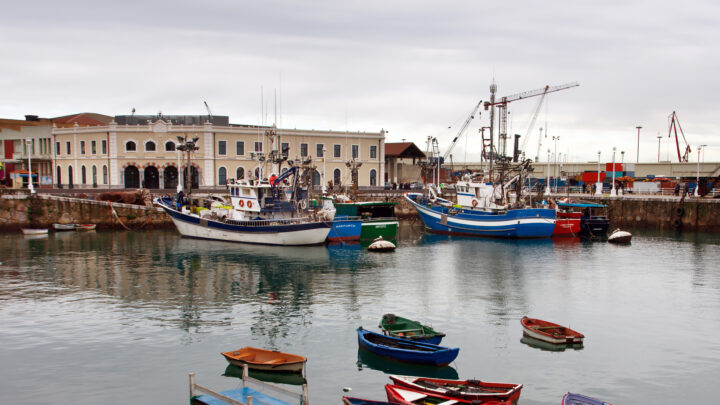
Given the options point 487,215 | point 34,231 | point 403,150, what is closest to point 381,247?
point 487,215

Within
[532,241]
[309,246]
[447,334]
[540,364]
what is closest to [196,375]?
[447,334]

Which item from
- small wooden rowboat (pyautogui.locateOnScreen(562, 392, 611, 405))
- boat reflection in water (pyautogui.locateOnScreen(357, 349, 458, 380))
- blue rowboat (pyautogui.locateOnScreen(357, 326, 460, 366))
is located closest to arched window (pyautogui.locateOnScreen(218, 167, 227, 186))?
blue rowboat (pyautogui.locateOnScreen(357, 326, 460, 366))

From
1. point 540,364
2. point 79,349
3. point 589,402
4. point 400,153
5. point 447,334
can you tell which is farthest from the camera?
point 400,153

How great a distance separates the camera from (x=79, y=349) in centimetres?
1939

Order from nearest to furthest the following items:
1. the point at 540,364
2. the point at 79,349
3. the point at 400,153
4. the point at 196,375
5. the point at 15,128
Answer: the point at 196,375, the point at 540,364, the point at 79,349, the point at 15,128, the point at 400,153

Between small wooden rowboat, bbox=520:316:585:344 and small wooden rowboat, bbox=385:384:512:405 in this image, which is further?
small wooden rowboat, bbox=520:316:585:344

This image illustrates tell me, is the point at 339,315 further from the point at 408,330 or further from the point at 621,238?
the point at 621,238

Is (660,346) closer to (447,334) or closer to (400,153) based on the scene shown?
(447,334)

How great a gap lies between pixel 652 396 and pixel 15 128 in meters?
87.8

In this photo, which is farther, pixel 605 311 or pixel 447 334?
pixel 605 311

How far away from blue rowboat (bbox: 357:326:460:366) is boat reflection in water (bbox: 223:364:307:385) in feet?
9.10

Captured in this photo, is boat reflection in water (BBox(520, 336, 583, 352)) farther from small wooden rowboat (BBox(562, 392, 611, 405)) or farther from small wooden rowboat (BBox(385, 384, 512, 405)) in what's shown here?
small wooden rowboat (BBox(385, 384, 512, 405))

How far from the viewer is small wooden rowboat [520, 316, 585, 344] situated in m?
19.8

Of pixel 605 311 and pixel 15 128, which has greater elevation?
pixel 15 128
